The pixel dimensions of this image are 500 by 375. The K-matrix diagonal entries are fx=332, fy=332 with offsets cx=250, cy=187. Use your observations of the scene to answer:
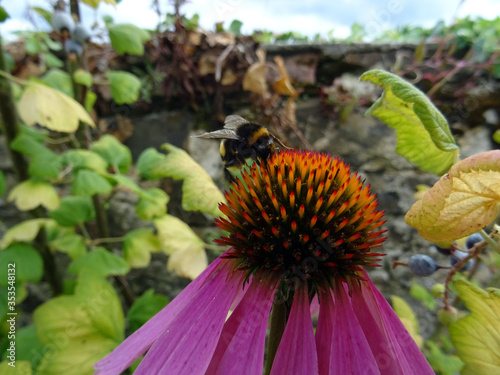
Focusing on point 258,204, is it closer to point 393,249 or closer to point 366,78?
point 366,78

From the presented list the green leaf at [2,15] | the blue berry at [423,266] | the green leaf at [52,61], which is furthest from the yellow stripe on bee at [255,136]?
the green leaf at [52,61]

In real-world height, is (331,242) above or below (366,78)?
below

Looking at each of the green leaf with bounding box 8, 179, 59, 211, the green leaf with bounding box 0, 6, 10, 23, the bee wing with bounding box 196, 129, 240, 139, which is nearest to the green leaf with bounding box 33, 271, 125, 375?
the green leaf with bounding box 8, 179, 59, 211

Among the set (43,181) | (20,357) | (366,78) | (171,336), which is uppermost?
(43,181)

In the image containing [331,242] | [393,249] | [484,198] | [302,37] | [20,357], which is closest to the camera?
[484,198]

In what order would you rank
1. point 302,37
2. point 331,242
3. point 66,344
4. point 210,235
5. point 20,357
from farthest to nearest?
point 302,37 → point 210,235 → point 20,357 → point 66,344 → point 331,242

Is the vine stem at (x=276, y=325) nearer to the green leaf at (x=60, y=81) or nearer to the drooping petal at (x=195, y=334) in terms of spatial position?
Result: the drooping petal at (x=195, y=334)

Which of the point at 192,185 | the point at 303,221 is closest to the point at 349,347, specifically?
the point at 303,221

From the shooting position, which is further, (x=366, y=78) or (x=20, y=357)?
(x=20, y=357)

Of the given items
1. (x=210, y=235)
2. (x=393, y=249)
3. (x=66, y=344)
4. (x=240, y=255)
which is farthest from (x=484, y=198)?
(x=393, y=249)
